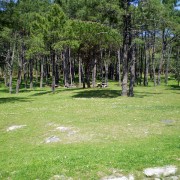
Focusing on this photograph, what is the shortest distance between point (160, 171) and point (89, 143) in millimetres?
4906

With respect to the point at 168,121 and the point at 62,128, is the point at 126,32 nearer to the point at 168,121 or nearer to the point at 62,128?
the point at 168,121

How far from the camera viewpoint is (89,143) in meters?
16.5

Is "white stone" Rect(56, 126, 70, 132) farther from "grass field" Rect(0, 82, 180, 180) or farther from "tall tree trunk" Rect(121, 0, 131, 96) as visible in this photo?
"tall tree trunk" Rect(121, 0, 131, 96)

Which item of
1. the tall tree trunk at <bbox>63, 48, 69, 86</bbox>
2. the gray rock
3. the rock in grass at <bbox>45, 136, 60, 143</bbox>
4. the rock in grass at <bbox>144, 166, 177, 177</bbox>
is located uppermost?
the tall tree trunk at <bbox>63, 48, 69, 86</bbox>

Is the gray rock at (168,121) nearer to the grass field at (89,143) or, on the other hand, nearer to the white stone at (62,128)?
the grass field at (89,143)

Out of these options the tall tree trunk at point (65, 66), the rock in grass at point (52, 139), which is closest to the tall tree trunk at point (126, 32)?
the rock in grass at point (52, 139)

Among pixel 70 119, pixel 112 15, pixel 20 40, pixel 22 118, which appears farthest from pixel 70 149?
pixel 20 40

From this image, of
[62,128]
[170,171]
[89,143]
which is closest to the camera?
[170,171]

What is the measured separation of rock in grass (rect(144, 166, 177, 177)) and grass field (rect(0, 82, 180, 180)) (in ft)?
0.86

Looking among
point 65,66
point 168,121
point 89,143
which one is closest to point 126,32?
point 168,121

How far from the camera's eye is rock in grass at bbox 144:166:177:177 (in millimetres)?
12492

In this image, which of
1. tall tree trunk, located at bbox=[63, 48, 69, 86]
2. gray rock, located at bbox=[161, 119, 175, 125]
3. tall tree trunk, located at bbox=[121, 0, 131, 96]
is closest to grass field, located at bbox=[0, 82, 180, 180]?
gray rock, located at bbox=[161, 119, 175, 125]

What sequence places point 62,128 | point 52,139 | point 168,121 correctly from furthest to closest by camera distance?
point 168,121 < point 62,128 < point 52,139

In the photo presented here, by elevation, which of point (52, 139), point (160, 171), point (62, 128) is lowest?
point (160, 171)
